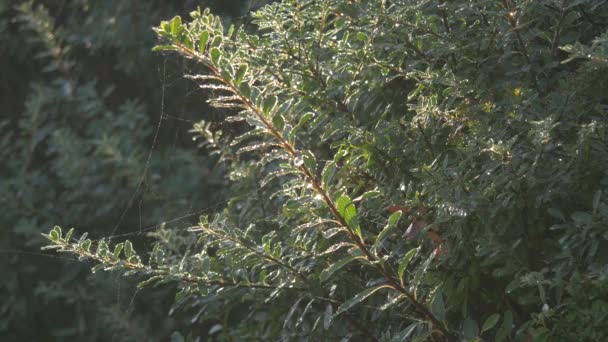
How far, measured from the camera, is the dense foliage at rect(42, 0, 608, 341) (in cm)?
137

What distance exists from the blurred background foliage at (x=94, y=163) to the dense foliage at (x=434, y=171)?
1.39 m

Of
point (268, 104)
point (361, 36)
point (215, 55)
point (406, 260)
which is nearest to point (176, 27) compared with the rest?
point (215, 55)

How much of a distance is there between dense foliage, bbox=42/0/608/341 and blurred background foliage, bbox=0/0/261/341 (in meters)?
1.39

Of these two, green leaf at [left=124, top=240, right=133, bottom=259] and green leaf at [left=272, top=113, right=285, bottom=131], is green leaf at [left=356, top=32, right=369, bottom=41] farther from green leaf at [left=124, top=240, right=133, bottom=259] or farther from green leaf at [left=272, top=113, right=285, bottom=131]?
green leaf at [left=124, top=240, right=133, bottom=259]

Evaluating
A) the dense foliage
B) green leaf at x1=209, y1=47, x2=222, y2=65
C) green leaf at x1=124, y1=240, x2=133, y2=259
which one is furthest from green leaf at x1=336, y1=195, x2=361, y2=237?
green leaf at x1=124, y1=240, x2=133, y2=259

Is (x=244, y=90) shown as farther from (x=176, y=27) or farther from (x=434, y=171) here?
(x=434, y=171)

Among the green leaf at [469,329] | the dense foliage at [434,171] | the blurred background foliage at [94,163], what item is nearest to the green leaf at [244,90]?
the dense foliage at [434,171]

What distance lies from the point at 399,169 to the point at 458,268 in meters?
0.24

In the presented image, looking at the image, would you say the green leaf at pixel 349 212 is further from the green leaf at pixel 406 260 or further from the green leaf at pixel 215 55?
the green leaf at pixel 215 55

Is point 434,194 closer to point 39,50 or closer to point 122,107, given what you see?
point 122,107

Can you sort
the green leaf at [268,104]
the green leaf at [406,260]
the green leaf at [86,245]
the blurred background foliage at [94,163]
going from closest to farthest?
the green leaf at [406,260], the green leaf at [268,104], the green leaf at [86,245], the blurred background foliage at [94,163]

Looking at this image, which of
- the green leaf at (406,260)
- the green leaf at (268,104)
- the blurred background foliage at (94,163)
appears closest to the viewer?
the green leaf at (406,260)

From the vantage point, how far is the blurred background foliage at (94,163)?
11.6 feet

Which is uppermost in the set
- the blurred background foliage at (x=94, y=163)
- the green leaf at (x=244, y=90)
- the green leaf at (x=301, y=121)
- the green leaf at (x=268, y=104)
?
the green leaf at (x=244, y=90)
